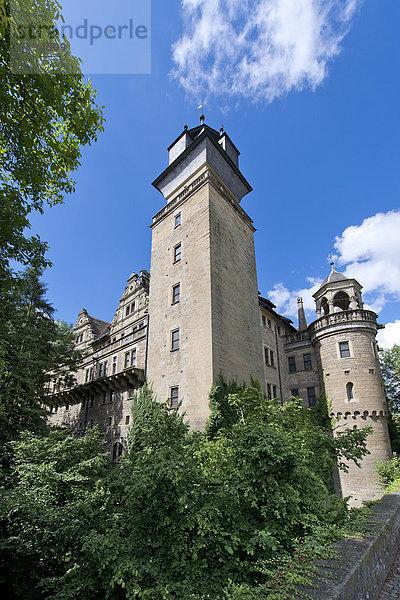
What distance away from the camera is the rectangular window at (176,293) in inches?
851

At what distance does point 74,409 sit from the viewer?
31.6 metres

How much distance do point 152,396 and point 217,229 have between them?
12.3 meters

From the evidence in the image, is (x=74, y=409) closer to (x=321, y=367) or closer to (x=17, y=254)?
(x=321, y=367)

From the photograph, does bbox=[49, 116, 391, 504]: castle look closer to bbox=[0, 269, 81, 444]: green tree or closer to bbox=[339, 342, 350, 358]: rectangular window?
bbox=[339, 342, 350, 358]: rectangular window

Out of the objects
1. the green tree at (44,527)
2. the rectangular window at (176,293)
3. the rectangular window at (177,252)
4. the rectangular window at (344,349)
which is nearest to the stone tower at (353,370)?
the rectangular window at (344,349)

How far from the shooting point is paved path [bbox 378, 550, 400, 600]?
15.7ft

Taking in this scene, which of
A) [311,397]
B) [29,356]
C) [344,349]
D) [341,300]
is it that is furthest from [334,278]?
[29,356]

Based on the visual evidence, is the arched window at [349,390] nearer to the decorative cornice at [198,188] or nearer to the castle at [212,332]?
the castle at [212,332]

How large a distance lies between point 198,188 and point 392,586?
22.4 meters

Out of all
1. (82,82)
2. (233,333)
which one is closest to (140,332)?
(233,333)

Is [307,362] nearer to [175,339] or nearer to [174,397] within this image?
[175,339]

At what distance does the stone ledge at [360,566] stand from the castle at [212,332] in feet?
37.5

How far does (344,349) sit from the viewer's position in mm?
26422

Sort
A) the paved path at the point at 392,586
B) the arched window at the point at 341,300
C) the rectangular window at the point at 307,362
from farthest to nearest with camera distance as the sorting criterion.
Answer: the arched window at the point at 341,300 → the rectangular window at the point at 307,362 → the paved path at the point at 392,586
